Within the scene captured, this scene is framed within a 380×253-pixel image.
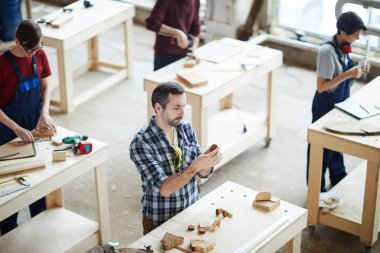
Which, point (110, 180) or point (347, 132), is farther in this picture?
point (110, 180)

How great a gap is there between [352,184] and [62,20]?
3335 mm

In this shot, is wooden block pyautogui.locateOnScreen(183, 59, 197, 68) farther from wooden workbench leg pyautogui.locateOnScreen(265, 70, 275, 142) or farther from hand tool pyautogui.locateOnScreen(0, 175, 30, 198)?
hand tool pyautogui.locateOnScreen(0, 175, 30, 198)

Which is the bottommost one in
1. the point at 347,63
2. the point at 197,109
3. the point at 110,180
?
the point at 110,180

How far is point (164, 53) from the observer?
21.0 feet

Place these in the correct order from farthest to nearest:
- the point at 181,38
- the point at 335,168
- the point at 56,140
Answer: the point at 181,38
the point at 335,168
the point at 56,140

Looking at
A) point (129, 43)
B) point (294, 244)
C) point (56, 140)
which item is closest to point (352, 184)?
point (294, 244)

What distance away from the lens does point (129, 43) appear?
8.05 meters

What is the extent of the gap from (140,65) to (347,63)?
3.52 m

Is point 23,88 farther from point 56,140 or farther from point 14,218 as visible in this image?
point 14,218

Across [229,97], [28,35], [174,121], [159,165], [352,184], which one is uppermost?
[28,35]

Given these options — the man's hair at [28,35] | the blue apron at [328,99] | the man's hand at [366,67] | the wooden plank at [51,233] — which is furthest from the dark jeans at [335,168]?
the man's hair at [28,35]

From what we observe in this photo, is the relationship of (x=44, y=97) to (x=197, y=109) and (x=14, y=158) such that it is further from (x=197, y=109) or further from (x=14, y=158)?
(x=197, y=109)

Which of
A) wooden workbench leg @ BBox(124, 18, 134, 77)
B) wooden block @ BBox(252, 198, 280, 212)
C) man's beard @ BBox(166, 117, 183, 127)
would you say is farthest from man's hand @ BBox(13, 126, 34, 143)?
wooden workbench leg @ BBox(124, 18, 134, 77)

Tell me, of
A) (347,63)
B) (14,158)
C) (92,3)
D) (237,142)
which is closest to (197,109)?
(237,142)
